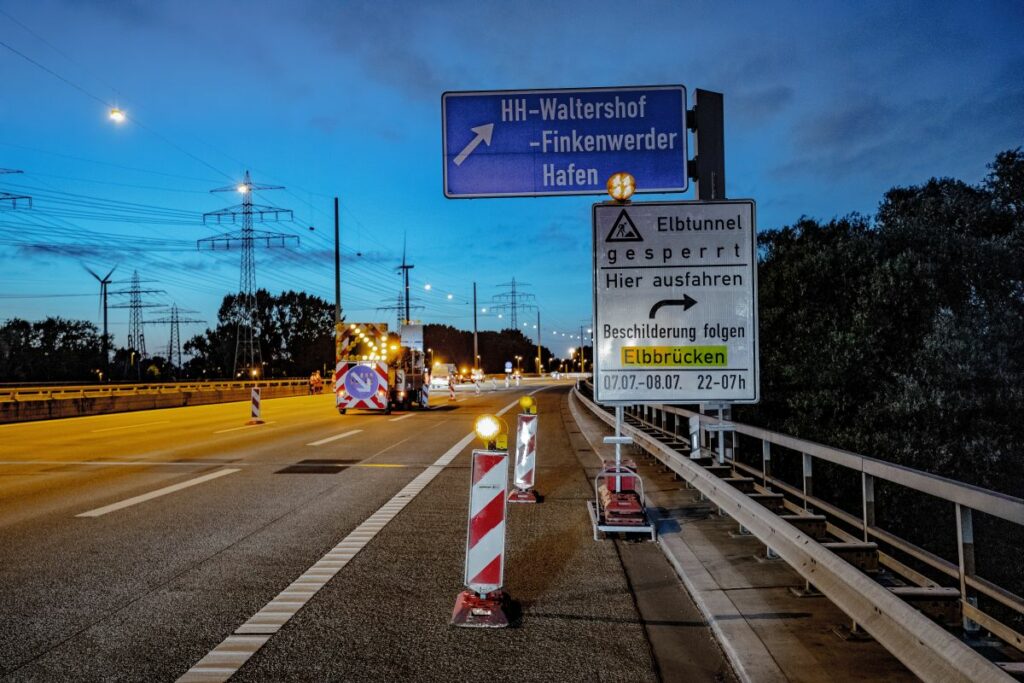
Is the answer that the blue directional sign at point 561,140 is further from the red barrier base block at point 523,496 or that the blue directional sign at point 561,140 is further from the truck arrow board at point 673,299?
the red barrier base block at point 523,496

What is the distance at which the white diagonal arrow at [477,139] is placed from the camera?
348 inches

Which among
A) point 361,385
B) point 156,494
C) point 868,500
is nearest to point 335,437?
point 156,494

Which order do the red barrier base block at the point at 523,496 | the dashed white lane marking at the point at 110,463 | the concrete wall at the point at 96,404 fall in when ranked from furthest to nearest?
the concrete wall at the point at 96,404 → the dashed white lane marking at the point at 110,463 → the red barrier base block at the point at 523,496

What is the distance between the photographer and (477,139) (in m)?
8.88

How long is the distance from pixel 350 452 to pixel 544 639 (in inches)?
437

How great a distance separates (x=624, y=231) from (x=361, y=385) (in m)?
21.6

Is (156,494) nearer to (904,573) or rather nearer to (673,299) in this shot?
(673,299)

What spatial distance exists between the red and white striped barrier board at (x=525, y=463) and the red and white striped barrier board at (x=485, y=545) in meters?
4.41

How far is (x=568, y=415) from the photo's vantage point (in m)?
29.3

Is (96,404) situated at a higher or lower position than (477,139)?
lower

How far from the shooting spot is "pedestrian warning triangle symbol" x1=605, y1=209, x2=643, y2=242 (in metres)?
7.24

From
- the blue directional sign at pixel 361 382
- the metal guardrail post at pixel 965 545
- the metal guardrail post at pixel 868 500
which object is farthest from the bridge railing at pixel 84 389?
the metal guardrail post at pixel 965 545

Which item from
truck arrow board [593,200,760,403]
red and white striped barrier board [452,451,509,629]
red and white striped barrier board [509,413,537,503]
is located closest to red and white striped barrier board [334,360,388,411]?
red and white striped barrier board [509,413,537,503]

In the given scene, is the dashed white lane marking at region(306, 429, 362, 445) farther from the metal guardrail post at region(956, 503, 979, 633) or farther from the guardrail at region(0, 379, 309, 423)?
the metal guardrail post at region(956, 503, 979, 633)
